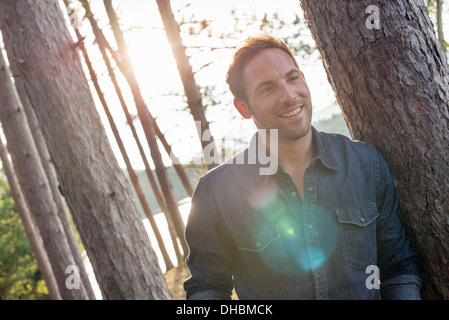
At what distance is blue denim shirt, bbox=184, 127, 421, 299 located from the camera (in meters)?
2.01

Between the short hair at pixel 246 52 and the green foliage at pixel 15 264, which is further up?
the short hair at pixel 246 52

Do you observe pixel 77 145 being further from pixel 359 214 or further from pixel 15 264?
pixel 15 264

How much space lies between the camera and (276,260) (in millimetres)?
2053

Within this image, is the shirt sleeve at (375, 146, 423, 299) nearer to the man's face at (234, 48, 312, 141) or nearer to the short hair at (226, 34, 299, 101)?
the man's face at (234, 48, 312, 141)

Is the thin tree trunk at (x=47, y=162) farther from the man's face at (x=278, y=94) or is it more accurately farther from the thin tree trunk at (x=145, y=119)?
the man's face at (x=278, y=94)

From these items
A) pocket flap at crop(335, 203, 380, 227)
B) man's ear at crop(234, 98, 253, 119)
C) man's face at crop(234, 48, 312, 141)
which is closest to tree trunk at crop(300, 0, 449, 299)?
pocket flap at crop(335, 203, 380, 227)

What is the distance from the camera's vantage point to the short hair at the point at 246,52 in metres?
2.27

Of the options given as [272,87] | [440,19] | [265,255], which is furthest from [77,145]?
[440,19]

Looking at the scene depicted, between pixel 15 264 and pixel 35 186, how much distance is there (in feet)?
58.9

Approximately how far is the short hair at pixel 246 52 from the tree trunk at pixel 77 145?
7.07ft

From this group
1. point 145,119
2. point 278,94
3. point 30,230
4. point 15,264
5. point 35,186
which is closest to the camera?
point 278,94

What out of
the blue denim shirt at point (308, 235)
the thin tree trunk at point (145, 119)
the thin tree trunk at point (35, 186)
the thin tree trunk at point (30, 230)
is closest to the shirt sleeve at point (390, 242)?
the blue denim shirt at point (308, 235)

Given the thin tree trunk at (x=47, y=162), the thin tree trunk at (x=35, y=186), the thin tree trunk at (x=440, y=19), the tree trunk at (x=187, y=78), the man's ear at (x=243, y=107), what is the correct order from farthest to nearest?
the thin tree trunk at (x=47, y=162) → the thin tree trunk at (x=35, y=186) → the tree trunk at (x=187, y=78) → the thin tree trunk at (x=440, y=19) → the man's ear at (x=243, y=107)

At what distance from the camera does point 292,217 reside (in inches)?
81.9
